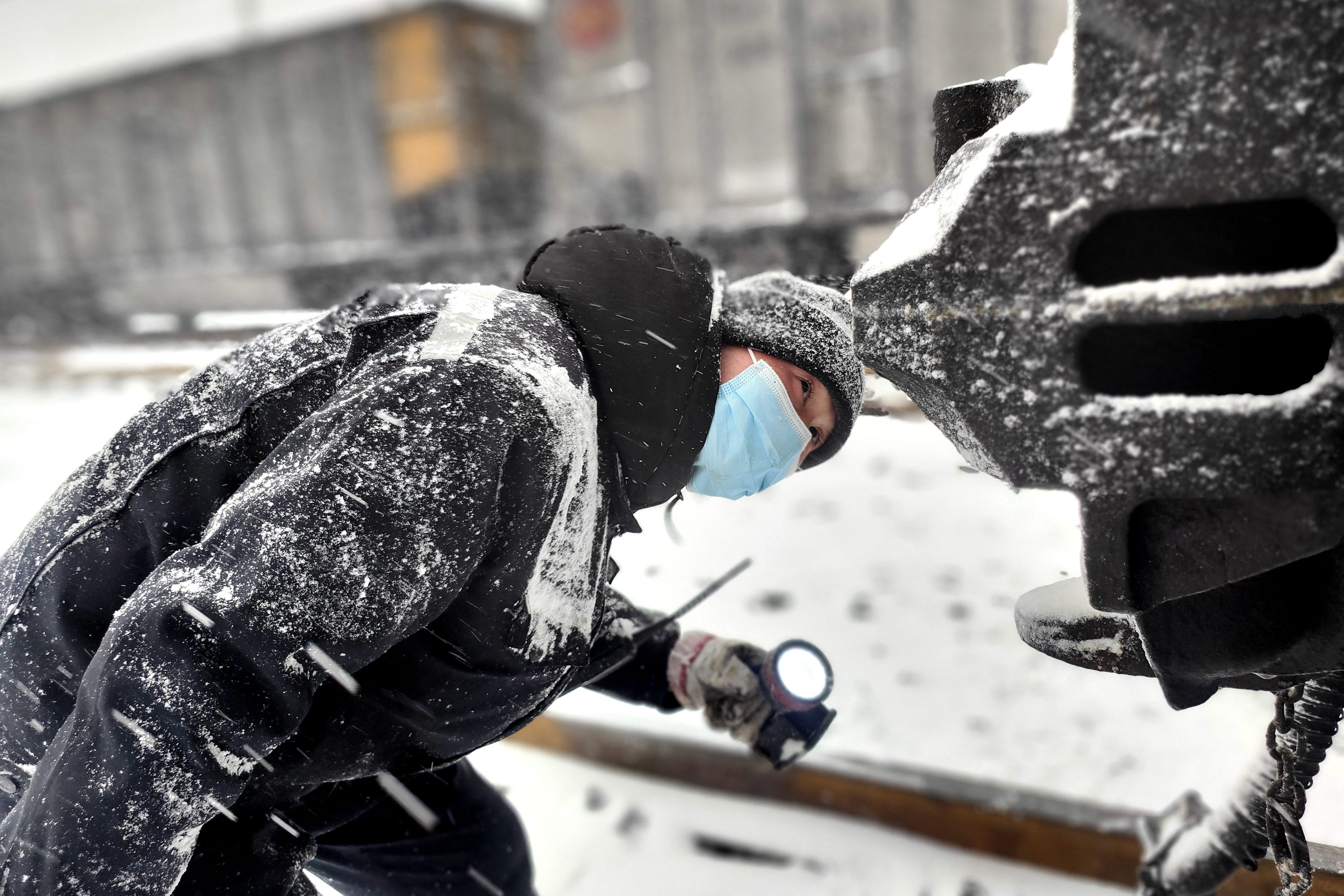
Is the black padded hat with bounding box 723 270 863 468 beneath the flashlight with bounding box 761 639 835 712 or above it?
above

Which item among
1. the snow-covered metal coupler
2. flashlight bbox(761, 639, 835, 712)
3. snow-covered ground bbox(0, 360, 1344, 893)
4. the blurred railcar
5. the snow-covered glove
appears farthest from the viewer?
the blurred railcar

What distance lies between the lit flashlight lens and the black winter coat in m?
0.43

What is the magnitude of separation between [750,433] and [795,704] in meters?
0.60

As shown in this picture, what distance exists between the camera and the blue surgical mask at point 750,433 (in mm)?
1475

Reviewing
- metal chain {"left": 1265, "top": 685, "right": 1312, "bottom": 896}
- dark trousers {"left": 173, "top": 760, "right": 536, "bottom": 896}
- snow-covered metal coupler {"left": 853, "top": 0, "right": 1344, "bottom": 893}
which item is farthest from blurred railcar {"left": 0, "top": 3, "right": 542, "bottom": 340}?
metal chain {"left": 1265, "top": 685, "right": 1312, "bottom": 896}

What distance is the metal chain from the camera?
1.11 m

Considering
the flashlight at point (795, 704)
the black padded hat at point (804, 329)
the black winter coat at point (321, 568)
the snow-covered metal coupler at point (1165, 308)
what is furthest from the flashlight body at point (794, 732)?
A: the snow-covered metal coupler at point (1165, 308)

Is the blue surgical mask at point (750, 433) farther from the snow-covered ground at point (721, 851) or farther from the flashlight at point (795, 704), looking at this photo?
the snow-covered ground at point (721, 851)

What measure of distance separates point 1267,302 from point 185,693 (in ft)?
3.86

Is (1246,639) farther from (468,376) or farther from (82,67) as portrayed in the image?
(82,67)

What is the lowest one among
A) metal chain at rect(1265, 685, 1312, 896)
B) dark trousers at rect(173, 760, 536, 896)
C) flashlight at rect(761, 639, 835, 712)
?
dark trousers at rect(173, 760, 536, 896)

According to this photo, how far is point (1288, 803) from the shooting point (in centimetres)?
111

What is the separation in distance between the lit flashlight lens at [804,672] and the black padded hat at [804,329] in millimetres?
466

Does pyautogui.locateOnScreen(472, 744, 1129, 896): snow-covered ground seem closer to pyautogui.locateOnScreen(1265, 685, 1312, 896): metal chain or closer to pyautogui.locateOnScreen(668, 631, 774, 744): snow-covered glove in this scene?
pyautogui.locateOnScreen(668, 631, 774, 744): snow-covered glove
